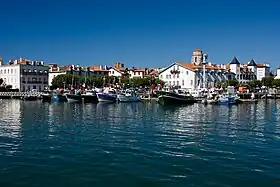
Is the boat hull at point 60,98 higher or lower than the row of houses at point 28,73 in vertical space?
lower

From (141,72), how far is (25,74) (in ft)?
161

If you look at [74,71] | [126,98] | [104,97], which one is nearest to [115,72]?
[74,71]

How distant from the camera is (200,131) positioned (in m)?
27.6

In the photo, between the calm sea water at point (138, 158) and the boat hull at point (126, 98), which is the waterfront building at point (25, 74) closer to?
the boat hull at point (126, 98)

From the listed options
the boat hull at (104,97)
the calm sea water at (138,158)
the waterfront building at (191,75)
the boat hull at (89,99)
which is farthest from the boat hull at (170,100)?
the calm sea water at (138,158)

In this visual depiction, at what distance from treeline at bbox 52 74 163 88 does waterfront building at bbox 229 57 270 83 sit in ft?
117

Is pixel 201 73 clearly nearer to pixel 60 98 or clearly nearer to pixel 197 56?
pixel 197 56

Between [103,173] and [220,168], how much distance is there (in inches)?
193

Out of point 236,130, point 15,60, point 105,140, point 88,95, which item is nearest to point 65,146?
point 105,140

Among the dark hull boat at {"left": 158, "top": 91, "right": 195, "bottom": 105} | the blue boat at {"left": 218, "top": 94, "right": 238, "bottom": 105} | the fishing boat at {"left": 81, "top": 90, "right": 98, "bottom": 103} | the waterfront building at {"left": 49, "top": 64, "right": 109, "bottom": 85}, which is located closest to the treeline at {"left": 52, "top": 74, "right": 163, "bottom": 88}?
the waterfront building at {"left": 49, "top": 64, "right": 109, "bottom": 85}

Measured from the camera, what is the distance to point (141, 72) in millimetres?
151375

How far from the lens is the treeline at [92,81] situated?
12000cm

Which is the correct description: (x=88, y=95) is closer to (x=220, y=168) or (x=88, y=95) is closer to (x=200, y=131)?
(x=200, y=131)

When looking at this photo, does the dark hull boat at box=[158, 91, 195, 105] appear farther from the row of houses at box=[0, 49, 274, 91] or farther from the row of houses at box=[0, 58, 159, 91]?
the row of houses at box=[0, 58, 159, 91]
